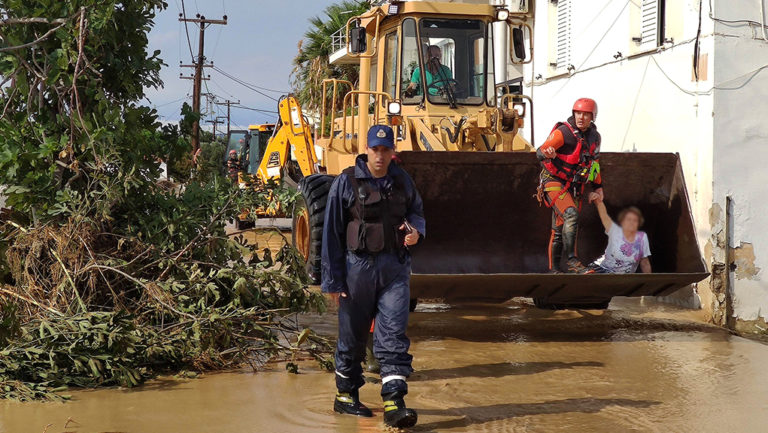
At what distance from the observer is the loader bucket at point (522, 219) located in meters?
8.38

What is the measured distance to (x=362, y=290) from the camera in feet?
19.1

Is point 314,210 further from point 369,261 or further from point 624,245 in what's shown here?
point 369,261

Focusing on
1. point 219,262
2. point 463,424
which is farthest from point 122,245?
point 463,424

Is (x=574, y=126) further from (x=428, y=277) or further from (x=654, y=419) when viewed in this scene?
(x=654, y=419)

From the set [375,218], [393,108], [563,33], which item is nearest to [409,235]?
[375,218]

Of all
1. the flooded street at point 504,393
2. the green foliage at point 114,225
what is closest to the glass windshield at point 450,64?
the flooded street at point 504,393

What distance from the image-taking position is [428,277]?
307 inches

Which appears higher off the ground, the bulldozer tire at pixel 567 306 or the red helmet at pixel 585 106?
the red helmet at pixel 585 106

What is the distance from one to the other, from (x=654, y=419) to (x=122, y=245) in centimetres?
426

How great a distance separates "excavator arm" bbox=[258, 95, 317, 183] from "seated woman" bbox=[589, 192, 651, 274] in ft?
27.5

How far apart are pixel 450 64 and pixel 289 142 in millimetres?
8230

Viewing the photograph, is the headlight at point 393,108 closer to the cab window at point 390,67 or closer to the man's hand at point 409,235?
the cab window at point 390,67

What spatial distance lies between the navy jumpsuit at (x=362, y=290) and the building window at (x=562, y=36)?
8795 mm

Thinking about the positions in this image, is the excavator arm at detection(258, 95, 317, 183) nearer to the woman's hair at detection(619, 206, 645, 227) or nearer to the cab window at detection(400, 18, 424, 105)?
the cab window at detection(400, 18, 424, 105)
